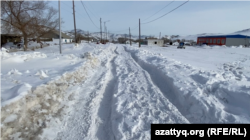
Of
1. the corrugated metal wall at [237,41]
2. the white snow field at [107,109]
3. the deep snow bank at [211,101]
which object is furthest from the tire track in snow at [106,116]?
the corrugated metal wall at [237,41]

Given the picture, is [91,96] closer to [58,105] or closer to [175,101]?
[58,105]

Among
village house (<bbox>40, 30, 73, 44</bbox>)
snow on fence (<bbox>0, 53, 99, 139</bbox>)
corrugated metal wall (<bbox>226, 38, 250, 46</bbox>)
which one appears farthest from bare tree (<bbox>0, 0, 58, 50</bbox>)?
corrugated metal wall (<bbox>226, 38, 250, 46</bbox>)

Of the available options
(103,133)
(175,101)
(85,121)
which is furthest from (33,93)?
(175,101)

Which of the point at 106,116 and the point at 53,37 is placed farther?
the point at 53,37

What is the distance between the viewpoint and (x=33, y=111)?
4523 mm

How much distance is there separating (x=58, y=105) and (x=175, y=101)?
12.5ft

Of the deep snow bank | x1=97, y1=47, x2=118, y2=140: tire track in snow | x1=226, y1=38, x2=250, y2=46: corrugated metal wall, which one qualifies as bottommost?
x1=97, y1=47, x2=118, y2=140: tire track in snow

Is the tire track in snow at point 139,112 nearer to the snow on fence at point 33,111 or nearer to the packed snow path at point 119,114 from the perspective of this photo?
the packed snow path at point 119,114

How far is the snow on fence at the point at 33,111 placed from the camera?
367 centimetres

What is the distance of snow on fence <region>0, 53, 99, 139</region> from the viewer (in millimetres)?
3666

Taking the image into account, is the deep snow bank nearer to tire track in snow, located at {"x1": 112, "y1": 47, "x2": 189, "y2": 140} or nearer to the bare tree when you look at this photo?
tire track in snow, located at {"x1": 112, "y1": 47, "x2": 189, "y2": 140}

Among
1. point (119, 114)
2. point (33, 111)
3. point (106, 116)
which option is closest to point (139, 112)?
point (119, 114)

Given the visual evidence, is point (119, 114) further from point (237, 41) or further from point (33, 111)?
point (237, 41)

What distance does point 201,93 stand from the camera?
18.6ft
